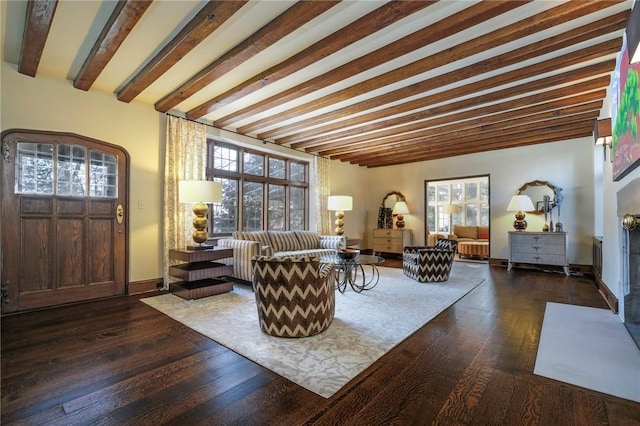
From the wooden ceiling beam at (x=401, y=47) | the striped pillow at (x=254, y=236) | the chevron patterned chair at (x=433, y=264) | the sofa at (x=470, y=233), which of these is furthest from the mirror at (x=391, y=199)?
the wooden ceiling beam at (x=401, y=47)

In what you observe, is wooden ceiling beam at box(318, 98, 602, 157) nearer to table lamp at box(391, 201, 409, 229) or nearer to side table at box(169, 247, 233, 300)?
table lamp at box(391, 201, 409, 229)

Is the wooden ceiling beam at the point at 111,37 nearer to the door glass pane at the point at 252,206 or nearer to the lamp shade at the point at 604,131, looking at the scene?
the door glass pane at the point at 252,206

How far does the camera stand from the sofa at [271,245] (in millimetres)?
4301

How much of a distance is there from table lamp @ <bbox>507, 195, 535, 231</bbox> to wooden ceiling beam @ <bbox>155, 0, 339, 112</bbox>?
5.53 m

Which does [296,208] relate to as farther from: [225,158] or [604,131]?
[604,131]

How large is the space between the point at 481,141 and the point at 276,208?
4.50 m

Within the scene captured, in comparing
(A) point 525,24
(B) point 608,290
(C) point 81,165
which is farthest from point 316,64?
(B) point 608,290

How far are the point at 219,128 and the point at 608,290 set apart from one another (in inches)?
239

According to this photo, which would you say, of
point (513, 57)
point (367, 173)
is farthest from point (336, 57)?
point (367, 173)

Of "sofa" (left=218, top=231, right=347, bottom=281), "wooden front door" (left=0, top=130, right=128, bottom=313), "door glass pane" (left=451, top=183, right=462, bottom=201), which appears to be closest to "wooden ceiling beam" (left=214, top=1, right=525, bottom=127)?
"sofa" (left=218, top=231, right=347, bottom=281)

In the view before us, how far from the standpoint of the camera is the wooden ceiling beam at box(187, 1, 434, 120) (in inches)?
87.7

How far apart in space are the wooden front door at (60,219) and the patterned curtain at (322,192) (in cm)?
390

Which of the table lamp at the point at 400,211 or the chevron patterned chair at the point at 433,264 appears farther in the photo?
the table lamp at the point at 400,211

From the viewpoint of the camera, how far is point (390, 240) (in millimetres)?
7758
